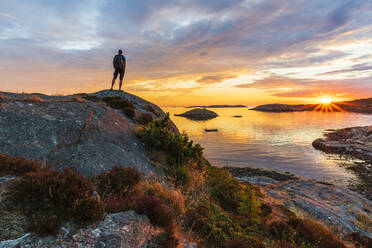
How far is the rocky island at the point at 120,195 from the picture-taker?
3.29 m

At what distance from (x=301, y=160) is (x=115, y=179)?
103 ft

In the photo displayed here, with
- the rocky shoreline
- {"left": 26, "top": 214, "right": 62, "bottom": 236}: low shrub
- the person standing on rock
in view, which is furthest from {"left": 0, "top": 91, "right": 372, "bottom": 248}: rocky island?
the rocky shoreline

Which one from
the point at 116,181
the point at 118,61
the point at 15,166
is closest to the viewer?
the point at 15,166

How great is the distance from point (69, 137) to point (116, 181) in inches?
110

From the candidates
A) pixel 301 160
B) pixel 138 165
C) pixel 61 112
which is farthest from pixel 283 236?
pixel 301 160

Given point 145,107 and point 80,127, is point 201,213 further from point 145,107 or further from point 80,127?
point 145,107

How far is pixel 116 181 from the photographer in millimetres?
5465

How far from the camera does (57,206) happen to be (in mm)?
3391

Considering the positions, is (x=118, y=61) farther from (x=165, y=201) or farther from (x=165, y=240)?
(x=165, y=240)

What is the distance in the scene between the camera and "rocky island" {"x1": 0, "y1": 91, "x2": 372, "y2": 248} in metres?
3.29

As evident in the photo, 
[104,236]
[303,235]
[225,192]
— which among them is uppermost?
[104,236]

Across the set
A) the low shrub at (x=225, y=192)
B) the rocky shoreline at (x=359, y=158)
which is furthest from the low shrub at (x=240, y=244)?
the rocky shoreline at (x=359, y=158)

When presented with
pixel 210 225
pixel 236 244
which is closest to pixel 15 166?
pixel 210 225

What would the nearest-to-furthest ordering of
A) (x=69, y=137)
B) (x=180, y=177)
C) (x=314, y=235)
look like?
1. (x=69, y=137)
2. (x=314, y=235)
3. (x=180, y=177)
